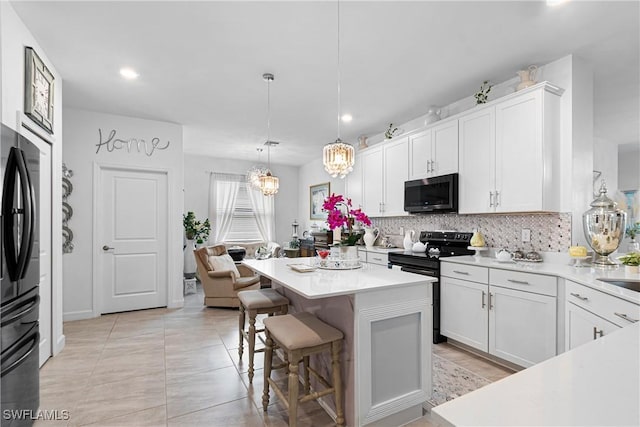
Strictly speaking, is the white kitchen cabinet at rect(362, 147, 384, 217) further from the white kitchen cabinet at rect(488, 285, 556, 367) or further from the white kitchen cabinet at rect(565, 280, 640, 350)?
the white kitchen cabinet at rect(565, 280, 640, 350)

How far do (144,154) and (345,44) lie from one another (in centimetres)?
338

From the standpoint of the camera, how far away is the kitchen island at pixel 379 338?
1.83m

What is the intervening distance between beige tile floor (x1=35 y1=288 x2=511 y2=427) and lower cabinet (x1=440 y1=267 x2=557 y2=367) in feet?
0.62

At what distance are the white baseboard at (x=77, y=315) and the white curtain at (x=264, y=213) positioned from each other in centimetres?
390

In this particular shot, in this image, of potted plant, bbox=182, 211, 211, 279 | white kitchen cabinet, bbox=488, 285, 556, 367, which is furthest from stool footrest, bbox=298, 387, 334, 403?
potted plant, bbox=182, 211, 211, 279

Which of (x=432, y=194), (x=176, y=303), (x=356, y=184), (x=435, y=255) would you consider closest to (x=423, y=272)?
(x=435, y=255)

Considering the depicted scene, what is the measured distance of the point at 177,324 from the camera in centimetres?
392

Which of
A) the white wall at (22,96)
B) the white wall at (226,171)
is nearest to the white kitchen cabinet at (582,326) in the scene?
the white wall at (22,96)

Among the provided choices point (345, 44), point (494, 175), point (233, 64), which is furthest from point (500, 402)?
point (233, 64)

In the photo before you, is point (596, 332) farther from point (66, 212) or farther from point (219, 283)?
point (66, 212)

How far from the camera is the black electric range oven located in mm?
3299

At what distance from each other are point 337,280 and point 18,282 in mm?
→ 1829

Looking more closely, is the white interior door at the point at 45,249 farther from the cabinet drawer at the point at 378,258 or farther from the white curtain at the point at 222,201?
the white curtain at the point at 222,201

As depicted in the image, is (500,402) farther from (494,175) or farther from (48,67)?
(48,67)
